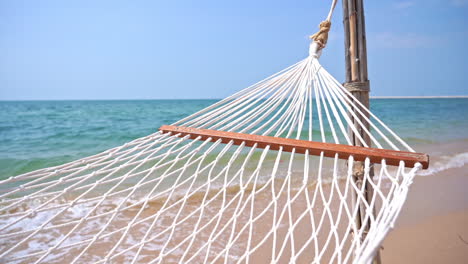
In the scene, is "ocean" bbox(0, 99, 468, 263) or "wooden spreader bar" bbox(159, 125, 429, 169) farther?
"ocean" bbox(0, 99, 468, 263)

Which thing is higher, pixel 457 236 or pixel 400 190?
pixel 400 190

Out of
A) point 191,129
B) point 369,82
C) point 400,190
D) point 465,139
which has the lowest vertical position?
point 465,139

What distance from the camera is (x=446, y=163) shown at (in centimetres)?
389

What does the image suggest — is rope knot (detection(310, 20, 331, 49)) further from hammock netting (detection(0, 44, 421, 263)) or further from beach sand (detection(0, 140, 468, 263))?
beach sand (detection(0, 140, 468, 263))

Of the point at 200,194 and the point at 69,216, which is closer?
the point at 69,216

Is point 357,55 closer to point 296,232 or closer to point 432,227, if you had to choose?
point 296,232

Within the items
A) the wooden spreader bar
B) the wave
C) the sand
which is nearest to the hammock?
the wooden spreader bar

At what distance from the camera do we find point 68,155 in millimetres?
5449

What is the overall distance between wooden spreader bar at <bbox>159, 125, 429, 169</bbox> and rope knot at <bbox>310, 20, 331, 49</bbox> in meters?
0.74

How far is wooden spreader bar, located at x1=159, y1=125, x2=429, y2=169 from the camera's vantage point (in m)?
0.84

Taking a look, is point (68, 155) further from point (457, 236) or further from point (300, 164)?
point (457, 236)

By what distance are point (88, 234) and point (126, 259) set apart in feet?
1.72

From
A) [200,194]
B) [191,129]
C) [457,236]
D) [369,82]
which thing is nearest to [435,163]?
[457,236]

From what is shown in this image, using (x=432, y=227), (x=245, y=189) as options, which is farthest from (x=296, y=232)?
(x=432, y=227)
